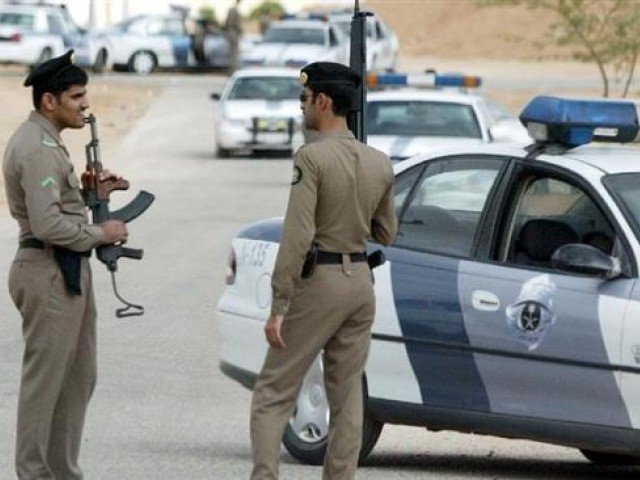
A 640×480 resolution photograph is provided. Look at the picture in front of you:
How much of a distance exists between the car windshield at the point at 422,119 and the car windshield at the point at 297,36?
77.2ft

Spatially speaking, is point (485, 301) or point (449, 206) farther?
point (449, 206)

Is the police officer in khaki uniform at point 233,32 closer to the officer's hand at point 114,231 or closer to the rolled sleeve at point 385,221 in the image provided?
the rolled sleeve at point 385,221

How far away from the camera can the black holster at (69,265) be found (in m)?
7.19

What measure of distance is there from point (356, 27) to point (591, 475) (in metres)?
2.74

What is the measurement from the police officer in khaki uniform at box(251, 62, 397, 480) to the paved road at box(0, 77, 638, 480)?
1.22 metres

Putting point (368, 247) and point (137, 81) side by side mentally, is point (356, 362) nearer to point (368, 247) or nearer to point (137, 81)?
point (368, 247)

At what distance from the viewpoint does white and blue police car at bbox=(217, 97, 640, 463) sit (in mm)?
8039

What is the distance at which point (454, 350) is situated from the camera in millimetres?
8375

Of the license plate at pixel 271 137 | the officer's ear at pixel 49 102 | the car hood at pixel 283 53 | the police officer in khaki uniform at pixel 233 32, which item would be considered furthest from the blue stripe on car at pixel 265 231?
the police officer in khaki uniform at pixel 233 32

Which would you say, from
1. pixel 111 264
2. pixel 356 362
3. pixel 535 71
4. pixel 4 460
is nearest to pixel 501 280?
pixel 356 362

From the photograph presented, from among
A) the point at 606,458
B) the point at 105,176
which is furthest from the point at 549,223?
the point at 105,176

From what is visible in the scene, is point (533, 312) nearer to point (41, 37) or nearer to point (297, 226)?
point (297, 226)

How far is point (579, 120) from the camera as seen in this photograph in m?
8.65

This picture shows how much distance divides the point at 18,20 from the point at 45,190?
45.9 metres
